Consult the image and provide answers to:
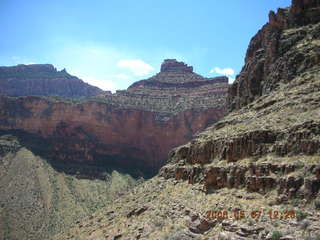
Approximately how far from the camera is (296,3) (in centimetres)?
5034

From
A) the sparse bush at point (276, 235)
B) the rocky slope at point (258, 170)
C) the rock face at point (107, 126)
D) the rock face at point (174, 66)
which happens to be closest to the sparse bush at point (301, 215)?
the rocky slope at point (258, 170)

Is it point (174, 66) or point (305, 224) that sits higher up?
point (174, 66)

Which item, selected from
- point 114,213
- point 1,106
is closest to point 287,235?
point 114,213

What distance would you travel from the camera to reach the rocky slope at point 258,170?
24094mm

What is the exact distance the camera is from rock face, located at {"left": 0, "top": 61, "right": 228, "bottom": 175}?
119 metres

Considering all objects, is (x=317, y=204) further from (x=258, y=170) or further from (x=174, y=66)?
(x=174, y=66)

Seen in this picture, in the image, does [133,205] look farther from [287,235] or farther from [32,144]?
[32,144]

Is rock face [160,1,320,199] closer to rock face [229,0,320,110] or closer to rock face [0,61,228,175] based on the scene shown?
rock face [229,0,320,110]

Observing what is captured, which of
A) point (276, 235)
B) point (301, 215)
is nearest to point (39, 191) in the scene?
point (276, 235)

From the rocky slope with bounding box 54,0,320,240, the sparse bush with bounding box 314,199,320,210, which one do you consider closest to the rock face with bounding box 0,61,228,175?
the rocky slope with bounding box 54,0,320,240

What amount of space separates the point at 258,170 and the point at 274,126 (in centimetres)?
523

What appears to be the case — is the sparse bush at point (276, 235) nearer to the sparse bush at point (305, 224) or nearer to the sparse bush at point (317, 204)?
the sparse bush at point (305, 224)

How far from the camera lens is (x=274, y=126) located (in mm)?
32219

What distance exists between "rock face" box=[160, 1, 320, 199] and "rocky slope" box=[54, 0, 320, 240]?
0.29 ft
